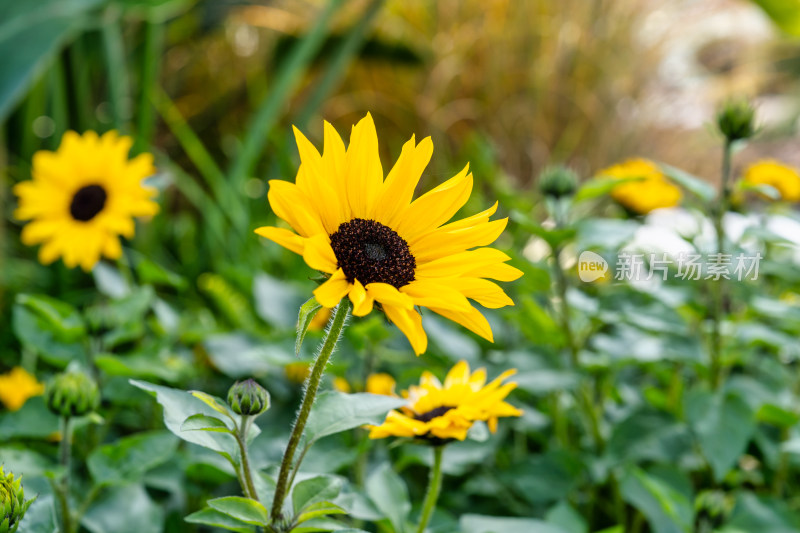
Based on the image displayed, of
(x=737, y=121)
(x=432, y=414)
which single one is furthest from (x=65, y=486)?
(x=737, y=121)

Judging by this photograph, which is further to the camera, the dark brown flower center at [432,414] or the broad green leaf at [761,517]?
the broad green leaf at [761,517]

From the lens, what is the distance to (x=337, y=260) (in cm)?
40

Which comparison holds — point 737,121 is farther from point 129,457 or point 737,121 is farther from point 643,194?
point 129,457

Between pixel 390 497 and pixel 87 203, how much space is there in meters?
0.67

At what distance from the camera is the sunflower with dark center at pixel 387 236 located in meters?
0.37

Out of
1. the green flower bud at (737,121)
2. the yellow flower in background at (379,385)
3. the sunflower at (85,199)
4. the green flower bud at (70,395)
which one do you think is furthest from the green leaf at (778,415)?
the sunflower at (85,199)

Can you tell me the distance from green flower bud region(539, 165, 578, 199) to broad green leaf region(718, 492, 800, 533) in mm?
336

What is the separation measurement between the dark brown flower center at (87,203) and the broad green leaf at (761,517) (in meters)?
0.83

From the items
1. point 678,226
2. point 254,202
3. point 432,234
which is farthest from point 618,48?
point 432,234

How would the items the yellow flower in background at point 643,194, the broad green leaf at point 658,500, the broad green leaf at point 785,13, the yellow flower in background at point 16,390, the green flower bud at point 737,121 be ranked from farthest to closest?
1. the broad green leaf at point 785,13
2. the yellow flower in background at point 643,194
3. the yellow flower in background at point 16,390
4. the green flower bud at point 737,121
5. the broad green leaf at point 658,500

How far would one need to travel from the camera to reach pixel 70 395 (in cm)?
52

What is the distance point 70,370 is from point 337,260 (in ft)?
0.92

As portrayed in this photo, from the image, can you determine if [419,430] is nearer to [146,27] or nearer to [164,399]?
[164,399]

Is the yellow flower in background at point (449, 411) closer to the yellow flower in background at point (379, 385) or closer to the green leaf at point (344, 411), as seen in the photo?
the green leaf at point (344, 411)
